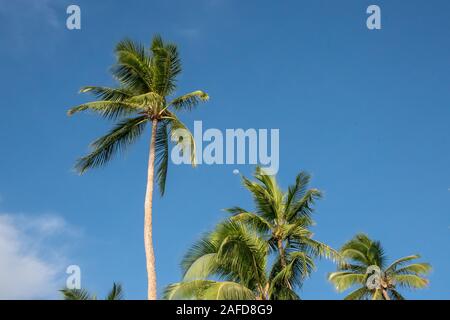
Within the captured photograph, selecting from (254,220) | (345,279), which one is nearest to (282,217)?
(254,220)

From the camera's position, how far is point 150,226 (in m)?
19.6

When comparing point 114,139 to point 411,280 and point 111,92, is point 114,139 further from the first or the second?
point 411,280

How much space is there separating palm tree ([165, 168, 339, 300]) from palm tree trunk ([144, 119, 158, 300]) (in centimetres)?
107

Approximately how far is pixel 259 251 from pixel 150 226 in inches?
146

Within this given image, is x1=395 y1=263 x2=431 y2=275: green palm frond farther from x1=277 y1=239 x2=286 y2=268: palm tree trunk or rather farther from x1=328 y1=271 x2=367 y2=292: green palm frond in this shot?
x1=277 y1=239 x2=286 y2=268: palm tree trunk

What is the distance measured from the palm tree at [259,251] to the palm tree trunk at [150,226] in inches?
42.2

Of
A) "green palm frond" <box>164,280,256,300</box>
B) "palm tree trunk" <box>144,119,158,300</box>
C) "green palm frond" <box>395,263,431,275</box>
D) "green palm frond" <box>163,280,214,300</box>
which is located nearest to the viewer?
"green palm frond" <box>164,280,256,300</box>

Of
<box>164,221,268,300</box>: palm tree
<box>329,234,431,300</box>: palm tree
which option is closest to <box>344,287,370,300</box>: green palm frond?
<box>329,234,431,300</box>: palm tree

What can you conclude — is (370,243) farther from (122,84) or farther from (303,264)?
(122,84)

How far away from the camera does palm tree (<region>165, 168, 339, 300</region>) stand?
18297 mm

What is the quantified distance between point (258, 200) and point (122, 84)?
267 inches

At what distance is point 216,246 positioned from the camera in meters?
19.4
